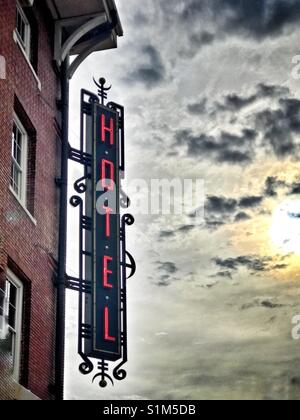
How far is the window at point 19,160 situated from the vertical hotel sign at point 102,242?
2.14m

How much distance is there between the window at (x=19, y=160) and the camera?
1967 cm

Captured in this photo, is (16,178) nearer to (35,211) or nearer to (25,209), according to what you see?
(35,211)

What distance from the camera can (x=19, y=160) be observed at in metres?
20.3

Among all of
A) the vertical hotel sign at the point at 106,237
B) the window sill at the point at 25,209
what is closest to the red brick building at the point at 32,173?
the window sill at the point at 25,209

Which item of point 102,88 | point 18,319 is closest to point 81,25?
point 102,88

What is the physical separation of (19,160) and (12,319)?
4202 millimetres

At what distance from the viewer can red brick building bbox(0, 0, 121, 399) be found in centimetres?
1769

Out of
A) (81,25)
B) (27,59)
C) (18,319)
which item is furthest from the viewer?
(81,25)

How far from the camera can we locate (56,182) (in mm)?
22094

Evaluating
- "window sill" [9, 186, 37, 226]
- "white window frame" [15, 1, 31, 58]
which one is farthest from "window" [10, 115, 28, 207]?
"white window frame" [15, 1, 31, 58]

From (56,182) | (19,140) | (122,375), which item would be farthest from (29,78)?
(122,375)
